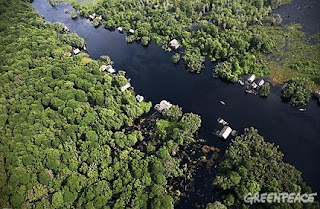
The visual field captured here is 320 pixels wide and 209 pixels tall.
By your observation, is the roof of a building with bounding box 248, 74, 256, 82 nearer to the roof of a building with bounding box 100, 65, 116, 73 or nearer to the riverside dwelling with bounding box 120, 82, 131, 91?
the riverside dwelling with bounding box 120, 82, 131, 91

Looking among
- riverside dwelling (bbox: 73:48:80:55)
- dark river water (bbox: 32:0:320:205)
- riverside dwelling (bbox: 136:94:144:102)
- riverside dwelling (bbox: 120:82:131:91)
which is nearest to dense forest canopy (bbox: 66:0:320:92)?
dark river water (bbox: 32:0:320:205)

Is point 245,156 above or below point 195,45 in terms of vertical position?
below

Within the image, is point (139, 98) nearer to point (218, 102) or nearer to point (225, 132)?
point (218, 102)

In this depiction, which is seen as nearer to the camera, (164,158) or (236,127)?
(164,158)

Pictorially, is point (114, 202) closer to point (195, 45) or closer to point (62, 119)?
point (62, 119)

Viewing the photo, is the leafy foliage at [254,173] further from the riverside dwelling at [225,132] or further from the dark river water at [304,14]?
the dark river water at [304,14]

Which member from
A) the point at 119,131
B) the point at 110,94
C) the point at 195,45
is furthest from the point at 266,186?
the point at 195,45

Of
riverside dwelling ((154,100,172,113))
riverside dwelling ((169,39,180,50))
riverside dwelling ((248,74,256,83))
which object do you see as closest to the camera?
riverside dwelling ((154,100,172,113))
